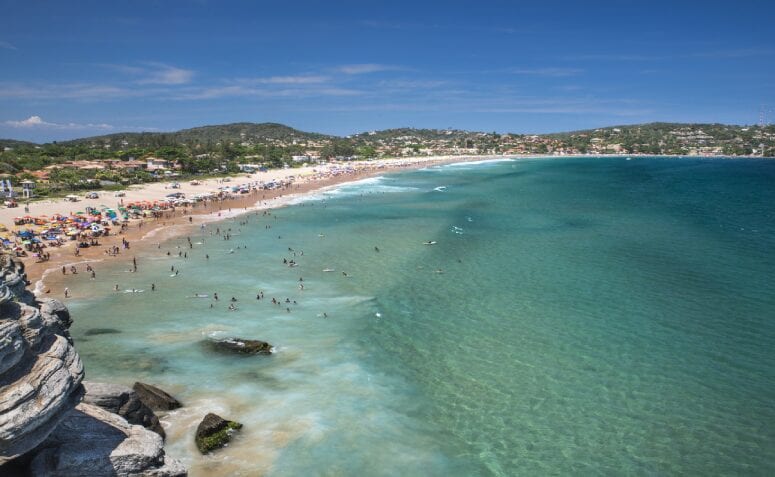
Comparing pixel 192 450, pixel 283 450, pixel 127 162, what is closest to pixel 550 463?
pixel 283 450

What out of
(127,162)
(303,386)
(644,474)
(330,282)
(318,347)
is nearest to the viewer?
(644,474)

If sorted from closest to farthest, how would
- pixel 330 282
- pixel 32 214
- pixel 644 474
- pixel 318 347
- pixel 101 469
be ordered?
pixel 101 469, pixel 644 474, pixel 318 347, pixel 330 282, pixel 32 214

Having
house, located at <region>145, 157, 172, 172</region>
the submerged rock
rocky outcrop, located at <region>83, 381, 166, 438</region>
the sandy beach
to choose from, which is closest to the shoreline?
the sandy beach

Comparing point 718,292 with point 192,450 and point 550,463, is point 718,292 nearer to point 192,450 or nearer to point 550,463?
point 550,463

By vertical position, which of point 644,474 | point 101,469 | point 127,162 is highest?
point 127,162

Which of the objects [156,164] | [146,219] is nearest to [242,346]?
[146,219]

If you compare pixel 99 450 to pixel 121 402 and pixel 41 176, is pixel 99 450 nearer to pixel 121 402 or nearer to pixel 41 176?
pixel 121 402

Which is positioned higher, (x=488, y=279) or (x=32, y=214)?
(x=32, y=214)
